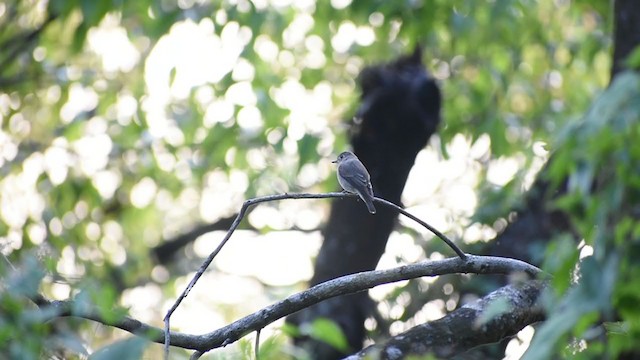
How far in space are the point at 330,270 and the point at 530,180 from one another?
1.28 m

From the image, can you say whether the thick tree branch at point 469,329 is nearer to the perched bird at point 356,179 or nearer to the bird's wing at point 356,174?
the perched bird at point 356,179

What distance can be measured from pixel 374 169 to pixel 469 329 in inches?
92.0

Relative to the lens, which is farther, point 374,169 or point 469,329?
point 374,169

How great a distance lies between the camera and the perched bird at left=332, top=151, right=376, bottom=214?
494cm

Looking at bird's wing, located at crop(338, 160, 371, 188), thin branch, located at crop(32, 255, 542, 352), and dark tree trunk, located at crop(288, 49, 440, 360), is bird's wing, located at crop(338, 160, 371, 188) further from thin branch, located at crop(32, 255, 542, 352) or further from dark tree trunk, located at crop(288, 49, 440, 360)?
thin branch, located at crop(32, 255, 542, 352)

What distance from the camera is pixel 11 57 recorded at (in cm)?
657

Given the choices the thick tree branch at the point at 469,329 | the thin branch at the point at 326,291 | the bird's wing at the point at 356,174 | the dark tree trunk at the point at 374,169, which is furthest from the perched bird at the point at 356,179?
the thin branch at the point at 326,291

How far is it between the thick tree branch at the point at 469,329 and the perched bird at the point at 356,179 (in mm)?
1313

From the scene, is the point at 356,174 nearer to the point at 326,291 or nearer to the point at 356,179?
the point at 356,179

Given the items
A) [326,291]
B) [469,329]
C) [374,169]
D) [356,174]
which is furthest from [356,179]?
[326,291]

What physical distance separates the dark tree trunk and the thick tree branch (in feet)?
6.46

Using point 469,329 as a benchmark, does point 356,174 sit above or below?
below

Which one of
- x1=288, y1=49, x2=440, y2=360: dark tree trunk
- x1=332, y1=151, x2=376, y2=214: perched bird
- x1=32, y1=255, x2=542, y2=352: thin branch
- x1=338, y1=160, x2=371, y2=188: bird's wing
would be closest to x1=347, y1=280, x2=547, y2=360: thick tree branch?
x1=32, y1=255, x2=542, y2=352: thin branch

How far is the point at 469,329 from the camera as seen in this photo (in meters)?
3.44
